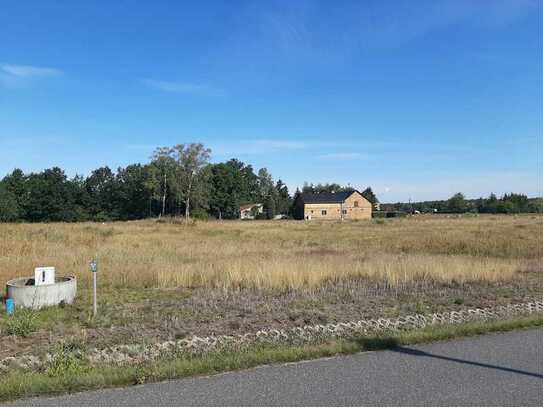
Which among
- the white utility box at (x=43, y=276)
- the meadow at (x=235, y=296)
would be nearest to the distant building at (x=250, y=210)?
the meadow at (x=235, y=296)

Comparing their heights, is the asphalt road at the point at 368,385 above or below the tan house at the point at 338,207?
below

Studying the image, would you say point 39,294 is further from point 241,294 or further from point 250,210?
point 250,210

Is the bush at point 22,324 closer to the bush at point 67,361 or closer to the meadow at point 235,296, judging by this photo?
the meadow at point 235,296

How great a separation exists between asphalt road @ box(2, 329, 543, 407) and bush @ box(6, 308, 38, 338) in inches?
139

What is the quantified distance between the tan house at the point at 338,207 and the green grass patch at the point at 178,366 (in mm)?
97114

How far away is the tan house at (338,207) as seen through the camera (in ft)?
340

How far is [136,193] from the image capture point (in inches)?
4469

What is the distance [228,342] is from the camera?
643 cm

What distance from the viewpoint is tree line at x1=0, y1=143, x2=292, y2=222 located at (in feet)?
298

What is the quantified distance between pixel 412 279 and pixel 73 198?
105154 mm

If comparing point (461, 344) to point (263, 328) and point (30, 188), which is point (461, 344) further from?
point (30, 188)

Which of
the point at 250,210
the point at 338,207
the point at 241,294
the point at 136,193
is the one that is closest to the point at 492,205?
the point at 338,207

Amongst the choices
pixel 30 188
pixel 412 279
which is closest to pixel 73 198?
pixel 30 188

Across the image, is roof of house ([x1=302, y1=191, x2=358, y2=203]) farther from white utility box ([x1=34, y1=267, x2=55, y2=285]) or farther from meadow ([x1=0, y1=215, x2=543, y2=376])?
Result: white utility box ([x1=34, y1=267, x2=55, y2=285])
